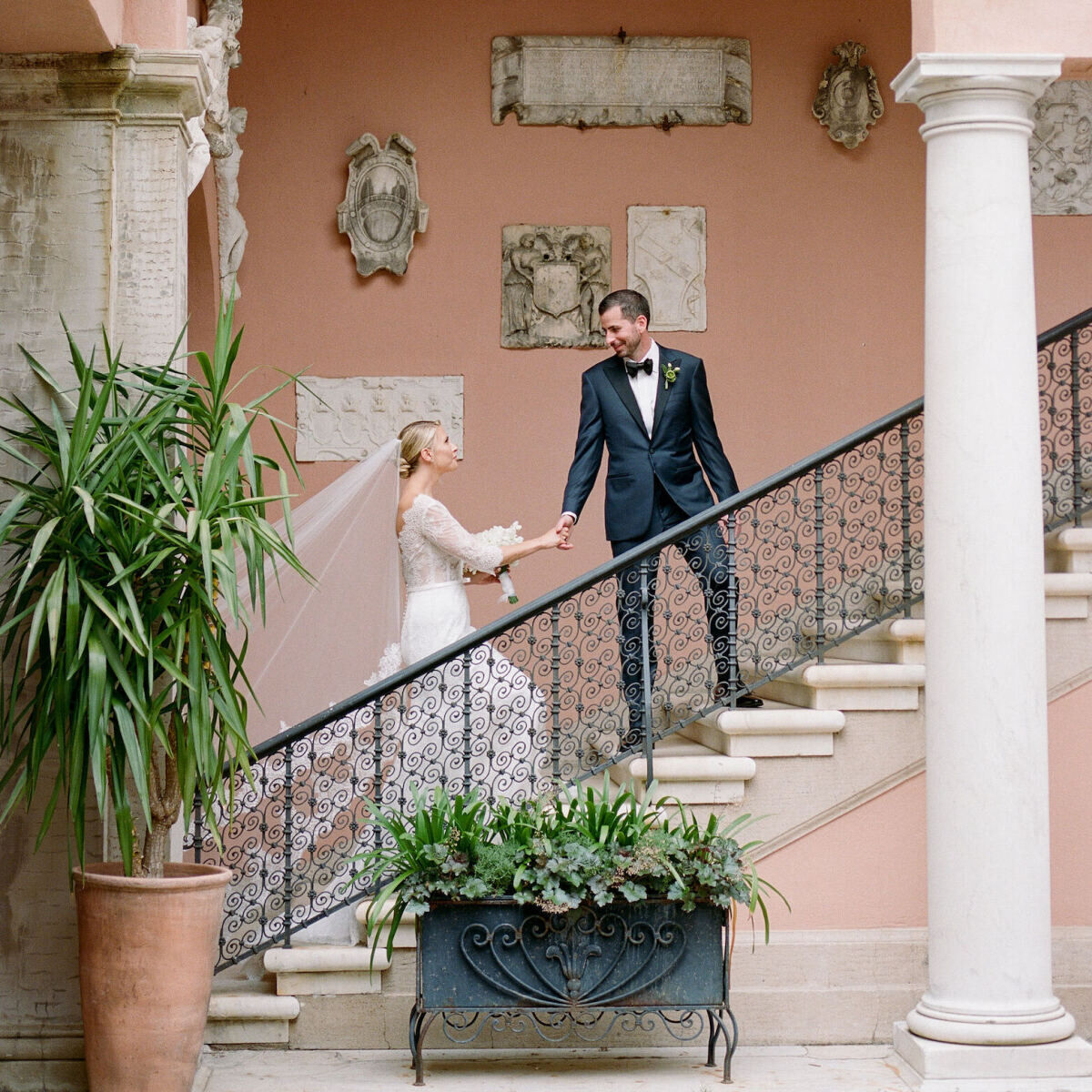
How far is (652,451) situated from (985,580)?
158 cm

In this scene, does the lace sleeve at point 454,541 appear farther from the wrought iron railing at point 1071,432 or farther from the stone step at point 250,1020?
the wrought iron railing at point 1071,432

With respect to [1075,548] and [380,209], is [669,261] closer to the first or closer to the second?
[380,209]

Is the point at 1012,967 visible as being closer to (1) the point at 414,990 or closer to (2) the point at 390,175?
(1) the point at 414,990

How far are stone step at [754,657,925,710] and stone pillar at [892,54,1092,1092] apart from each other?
47cm

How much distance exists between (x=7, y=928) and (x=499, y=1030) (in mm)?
1599

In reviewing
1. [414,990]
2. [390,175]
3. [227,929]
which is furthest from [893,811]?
[390,175]

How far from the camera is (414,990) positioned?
213 inches

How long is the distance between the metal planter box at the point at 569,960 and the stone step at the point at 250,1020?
0.58m

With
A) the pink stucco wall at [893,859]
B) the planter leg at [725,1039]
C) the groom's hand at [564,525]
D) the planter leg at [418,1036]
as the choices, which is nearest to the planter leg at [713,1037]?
the planter leg at [725,1039]

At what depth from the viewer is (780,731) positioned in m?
5.60

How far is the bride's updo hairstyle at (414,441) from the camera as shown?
6168 millimetres

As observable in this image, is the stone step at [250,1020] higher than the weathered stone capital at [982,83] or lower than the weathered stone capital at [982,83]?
lower

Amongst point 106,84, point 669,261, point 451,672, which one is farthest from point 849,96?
point 106,84

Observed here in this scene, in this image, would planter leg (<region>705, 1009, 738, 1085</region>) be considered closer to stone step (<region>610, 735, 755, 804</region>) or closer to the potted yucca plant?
stone step (<region>610, 735, 755, 804</region>)
